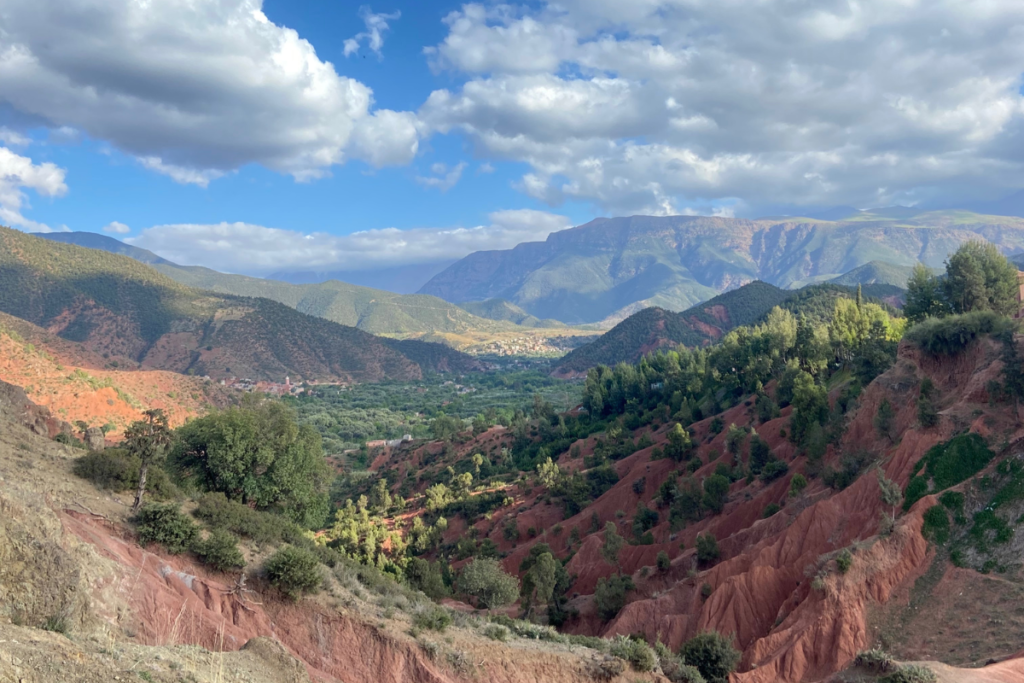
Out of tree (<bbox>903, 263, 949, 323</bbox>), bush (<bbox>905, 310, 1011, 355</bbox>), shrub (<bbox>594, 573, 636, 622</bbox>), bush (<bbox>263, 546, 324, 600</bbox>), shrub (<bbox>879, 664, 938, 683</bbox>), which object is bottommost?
shrub (<bbox>594, 573, 636, 622</bbox>)

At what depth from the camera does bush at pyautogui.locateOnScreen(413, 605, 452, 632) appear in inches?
755

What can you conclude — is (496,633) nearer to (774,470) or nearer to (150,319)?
(774,470)

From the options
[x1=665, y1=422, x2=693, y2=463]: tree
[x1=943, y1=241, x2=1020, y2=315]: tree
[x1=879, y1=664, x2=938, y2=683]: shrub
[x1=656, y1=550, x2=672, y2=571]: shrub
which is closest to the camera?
[x1=879, y1=664, x2=938, y2=683]: shrub

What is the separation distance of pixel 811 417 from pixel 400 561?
1269 inches

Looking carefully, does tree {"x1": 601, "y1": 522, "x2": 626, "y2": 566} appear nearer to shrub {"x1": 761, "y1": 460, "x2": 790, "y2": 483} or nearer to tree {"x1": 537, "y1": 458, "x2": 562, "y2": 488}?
shrub {"x1": 761, "y1": 460, "x2": 790, "y2": 483}

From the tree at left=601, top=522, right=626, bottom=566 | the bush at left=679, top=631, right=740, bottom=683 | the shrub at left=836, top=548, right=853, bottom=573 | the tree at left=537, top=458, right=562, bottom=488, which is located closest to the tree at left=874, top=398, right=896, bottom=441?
the shrub at left=836, top=548, right=853, bottom=573

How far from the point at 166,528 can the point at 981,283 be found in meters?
52.7

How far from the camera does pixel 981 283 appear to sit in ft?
150

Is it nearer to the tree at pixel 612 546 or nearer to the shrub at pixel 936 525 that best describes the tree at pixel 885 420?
the shrub at pixel 936 525

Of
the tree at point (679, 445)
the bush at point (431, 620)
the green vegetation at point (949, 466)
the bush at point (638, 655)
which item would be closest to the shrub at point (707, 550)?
the green vegetation at point (949, 466)

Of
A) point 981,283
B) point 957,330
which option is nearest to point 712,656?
point 957,330

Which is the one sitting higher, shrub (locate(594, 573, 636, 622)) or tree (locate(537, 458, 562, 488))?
tree (locate(537, 458, 562, 488))

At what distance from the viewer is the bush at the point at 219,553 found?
60.2 feet

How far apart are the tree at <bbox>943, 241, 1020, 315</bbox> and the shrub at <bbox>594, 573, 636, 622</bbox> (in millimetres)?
32419
